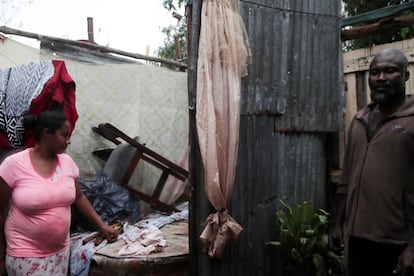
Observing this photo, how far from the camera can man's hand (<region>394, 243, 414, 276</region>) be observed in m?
2.04

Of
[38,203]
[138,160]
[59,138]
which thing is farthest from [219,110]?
[138,160]

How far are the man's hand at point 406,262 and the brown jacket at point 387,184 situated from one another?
0.12 metres

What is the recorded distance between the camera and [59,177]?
2.91 metres

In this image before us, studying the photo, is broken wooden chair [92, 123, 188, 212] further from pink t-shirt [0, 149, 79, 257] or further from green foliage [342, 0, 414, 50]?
green foliage [342, 0, 414, 50]

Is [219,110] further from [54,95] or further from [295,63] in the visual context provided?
[54,95]

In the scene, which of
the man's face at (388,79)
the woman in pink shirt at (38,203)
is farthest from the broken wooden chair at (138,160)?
the man's face at (388,79)

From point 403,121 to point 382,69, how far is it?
337 mm

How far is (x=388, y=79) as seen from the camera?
2.33 metres

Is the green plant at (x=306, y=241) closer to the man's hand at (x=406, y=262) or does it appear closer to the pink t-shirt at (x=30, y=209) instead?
the man's hand at (x=406, y=262)

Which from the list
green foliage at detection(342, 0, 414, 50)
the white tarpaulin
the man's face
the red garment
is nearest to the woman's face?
the white tarpaulin

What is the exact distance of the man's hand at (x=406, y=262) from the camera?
6.70 ft

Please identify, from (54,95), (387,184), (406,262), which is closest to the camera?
(406,262)

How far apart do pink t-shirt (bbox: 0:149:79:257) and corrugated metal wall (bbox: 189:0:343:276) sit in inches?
48.6

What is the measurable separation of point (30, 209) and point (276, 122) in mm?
2360
